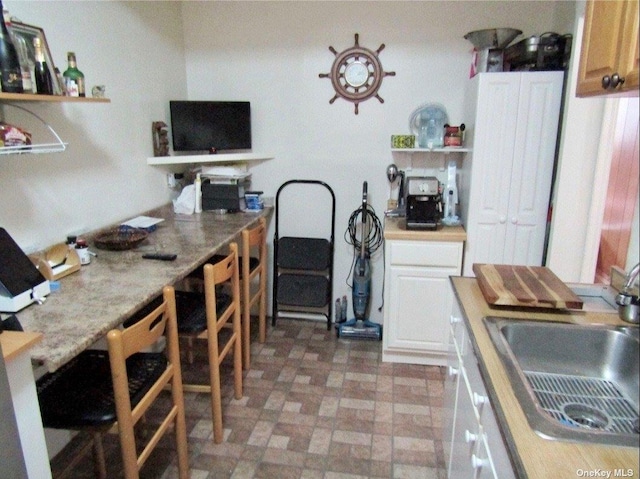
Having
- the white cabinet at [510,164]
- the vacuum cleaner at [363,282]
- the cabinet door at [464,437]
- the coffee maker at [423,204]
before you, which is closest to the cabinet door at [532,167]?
the white cabinet at [510,164]

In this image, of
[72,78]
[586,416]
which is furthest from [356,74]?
[586,416]

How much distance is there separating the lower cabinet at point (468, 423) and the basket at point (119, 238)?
1.52 m

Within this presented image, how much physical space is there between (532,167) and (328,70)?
1.48 m

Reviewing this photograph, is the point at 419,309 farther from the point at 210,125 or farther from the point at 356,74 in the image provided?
the point at 210,125

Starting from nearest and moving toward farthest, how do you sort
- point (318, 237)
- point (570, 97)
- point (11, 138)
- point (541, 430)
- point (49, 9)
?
1. point (541, 430)
2. point (11, 138)
3. point (49, 9)
4. point (570, 97)
5. point (318, 237)

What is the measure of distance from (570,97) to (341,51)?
1.46 m

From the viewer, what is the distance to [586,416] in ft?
3.49

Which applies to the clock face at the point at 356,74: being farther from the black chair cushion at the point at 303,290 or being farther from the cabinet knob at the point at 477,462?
the cabinet knob at the point at 477,462

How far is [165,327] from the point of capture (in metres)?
1.63

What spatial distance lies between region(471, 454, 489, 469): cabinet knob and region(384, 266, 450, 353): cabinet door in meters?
1.49

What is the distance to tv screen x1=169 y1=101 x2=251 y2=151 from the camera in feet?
9.78

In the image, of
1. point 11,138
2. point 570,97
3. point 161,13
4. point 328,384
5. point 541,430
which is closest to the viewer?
point 541,430

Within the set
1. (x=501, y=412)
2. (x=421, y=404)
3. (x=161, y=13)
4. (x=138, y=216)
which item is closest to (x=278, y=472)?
(x=421, y=404)

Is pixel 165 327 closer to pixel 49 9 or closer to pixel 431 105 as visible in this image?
pixel 49 9
